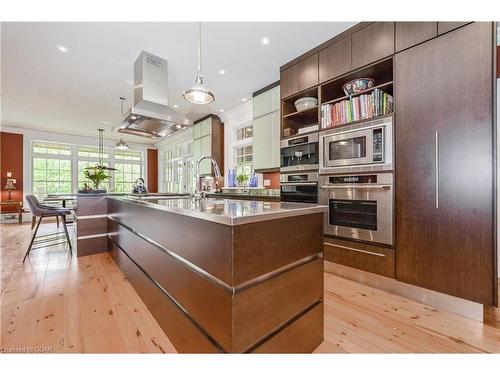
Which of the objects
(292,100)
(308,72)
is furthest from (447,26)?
(292,100)

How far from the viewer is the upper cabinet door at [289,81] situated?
3.16 metres

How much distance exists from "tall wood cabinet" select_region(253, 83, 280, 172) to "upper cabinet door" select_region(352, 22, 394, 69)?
1.56m

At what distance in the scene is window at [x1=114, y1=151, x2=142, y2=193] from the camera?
8.88 meters

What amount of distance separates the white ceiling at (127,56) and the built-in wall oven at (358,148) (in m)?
1.21

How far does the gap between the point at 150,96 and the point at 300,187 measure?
2488mm

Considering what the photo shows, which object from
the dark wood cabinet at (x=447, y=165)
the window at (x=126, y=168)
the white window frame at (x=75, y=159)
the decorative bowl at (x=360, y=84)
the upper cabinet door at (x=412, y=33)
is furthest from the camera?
the window at (x=126, y=168)

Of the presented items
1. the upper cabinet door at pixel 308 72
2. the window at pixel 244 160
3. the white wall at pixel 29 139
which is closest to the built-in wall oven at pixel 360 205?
the upper cabinet door at pixel 308 72

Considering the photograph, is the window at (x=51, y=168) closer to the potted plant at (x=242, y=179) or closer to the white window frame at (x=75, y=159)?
the white window frame at (x=75, y=159)

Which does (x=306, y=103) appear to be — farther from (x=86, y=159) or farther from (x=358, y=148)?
(x=86, y=159)

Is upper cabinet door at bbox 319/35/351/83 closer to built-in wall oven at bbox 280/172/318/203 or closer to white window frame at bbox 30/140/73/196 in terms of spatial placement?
built-in wall oven at bbox 280/172/318/203

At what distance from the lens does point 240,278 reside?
99 centimetres

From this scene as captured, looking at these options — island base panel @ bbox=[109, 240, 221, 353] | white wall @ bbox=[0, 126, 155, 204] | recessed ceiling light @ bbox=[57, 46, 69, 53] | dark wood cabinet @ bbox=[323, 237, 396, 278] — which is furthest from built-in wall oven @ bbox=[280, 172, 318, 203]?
white wall @ bbox=[0, 126, 155, 204]
